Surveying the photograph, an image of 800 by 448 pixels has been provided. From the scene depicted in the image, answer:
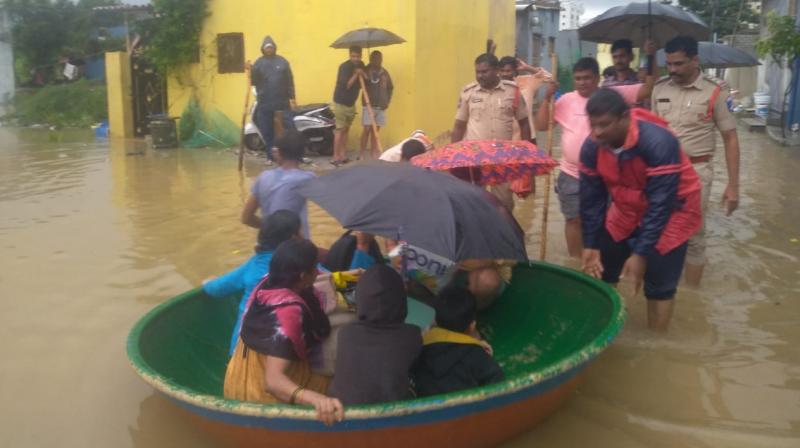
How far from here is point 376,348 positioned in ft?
10.0

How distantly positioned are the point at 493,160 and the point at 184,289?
9.18 ft

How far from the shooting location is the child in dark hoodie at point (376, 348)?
3055 millimetres

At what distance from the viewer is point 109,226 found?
8148 mm

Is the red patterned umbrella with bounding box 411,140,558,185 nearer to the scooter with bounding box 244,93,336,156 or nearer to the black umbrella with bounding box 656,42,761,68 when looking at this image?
the black umbrella with bounding box 656,42,761,68

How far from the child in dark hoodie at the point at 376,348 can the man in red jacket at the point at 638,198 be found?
1647 millimetres

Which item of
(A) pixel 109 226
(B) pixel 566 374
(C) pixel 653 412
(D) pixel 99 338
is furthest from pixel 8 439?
(A) pixel 109 226

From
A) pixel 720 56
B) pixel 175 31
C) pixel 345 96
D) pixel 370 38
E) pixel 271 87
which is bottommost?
pixel 345 96

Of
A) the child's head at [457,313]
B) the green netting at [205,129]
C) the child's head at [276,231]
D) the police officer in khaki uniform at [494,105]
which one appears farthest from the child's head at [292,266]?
the green netting at [205,129]

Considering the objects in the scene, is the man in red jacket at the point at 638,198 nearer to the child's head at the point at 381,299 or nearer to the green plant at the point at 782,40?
the child's head at the point at 381,299

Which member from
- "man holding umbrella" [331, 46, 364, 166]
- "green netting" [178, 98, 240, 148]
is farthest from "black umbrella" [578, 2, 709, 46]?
"green netting" [178, 98, 240, 148]

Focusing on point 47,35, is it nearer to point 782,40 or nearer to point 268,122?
point 268,122

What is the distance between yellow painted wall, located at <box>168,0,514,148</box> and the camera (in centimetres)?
1297

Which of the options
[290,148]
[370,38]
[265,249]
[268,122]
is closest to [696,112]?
[290,148]

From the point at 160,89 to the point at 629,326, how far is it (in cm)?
1489
